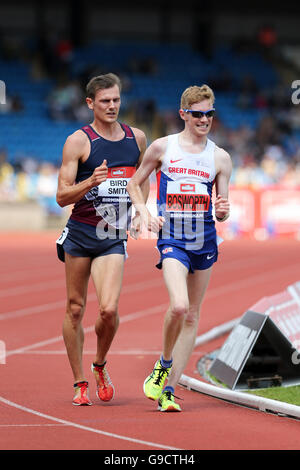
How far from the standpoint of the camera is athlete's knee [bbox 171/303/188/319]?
271 inches

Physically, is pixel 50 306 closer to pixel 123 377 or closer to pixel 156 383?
pixel 123 377

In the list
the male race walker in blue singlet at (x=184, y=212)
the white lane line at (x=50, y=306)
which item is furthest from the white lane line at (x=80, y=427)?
the white lane line at (x=50, y=306)

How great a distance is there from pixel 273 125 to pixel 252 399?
29545 mm

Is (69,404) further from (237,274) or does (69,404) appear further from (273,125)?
(273,125)

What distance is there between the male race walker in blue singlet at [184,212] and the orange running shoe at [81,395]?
460mm

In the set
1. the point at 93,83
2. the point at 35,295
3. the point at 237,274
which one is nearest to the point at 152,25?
the point at 237,274

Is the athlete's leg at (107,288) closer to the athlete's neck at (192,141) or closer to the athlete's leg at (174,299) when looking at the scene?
the athlete's leg at (174,299)

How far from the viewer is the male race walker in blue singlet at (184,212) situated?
707 centimetres

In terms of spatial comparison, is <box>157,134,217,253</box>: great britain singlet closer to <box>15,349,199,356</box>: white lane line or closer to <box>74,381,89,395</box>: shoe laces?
<box>74,381,89,395</box>: shoe laces

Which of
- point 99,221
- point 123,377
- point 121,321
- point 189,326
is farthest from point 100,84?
point 121,321

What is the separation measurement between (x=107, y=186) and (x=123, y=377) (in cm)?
209

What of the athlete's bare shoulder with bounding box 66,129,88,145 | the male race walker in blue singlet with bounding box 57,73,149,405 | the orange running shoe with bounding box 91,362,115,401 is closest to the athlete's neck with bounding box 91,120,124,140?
the male race walker in blue singlet with bounding box 57,73,149,405

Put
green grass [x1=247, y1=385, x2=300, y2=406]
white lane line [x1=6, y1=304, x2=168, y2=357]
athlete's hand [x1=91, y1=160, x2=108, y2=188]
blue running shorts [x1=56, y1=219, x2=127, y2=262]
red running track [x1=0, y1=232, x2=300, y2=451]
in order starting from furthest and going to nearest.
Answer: white lane line [x1=6, y1=304, x2=168, y2=357] < green grass [x1=247, y1=385, x2=300, y2=406] < blue running shorts [x1=56, y1=219, x2=127, y2=262] < athlete's hand [x1=91, y1=160, x2=108, y2=188] < red running track [x1=0, y1=232, x2=300, y2=451]

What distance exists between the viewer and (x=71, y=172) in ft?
23.7
